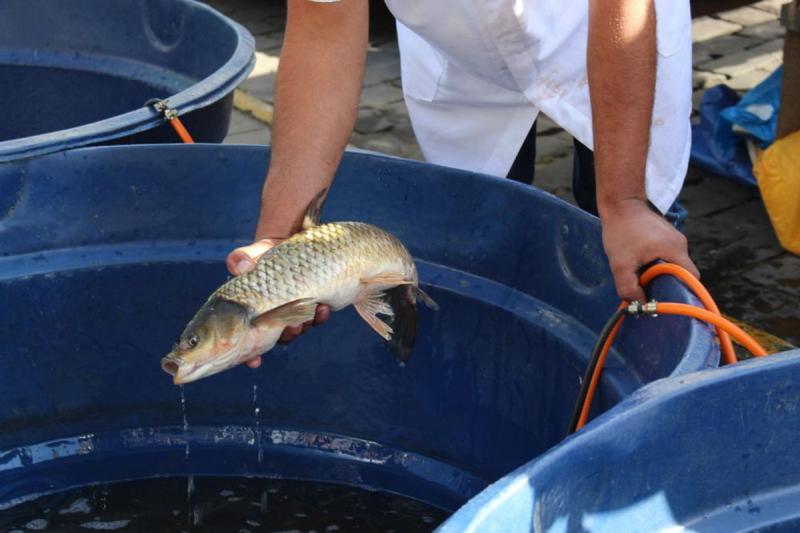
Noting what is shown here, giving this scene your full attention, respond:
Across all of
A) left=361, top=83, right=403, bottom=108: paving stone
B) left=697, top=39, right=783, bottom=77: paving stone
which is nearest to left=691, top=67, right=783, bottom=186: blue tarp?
left=697, top=39, right=783, bottom=77: paving stone

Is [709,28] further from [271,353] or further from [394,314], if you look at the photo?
[394,314]

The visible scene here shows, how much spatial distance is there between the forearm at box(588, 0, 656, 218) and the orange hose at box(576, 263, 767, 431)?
18 cm

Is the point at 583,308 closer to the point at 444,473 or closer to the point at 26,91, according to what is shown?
the point at 444,473

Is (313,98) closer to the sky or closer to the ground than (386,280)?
closer to the sky

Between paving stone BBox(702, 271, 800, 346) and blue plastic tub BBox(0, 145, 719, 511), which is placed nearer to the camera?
blue plastic tub BBox(0, 145, 719, 511)

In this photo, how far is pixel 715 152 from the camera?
15.5 feet

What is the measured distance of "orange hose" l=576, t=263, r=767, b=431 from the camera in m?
1.91

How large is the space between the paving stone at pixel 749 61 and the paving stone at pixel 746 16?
0.39 meters

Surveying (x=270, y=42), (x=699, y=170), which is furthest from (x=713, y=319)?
(x=270, y=42)

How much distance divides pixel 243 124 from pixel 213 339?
3.40 metres

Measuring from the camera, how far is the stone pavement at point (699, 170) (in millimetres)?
4020

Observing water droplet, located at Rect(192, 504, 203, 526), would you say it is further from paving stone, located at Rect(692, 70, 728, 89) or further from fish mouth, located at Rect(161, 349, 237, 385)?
paving stone, located at Rect(692, 70, 728, 89)

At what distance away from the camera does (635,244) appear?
211cm

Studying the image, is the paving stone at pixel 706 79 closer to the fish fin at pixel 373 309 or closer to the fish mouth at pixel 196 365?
the fish fin at pixel 373 309
